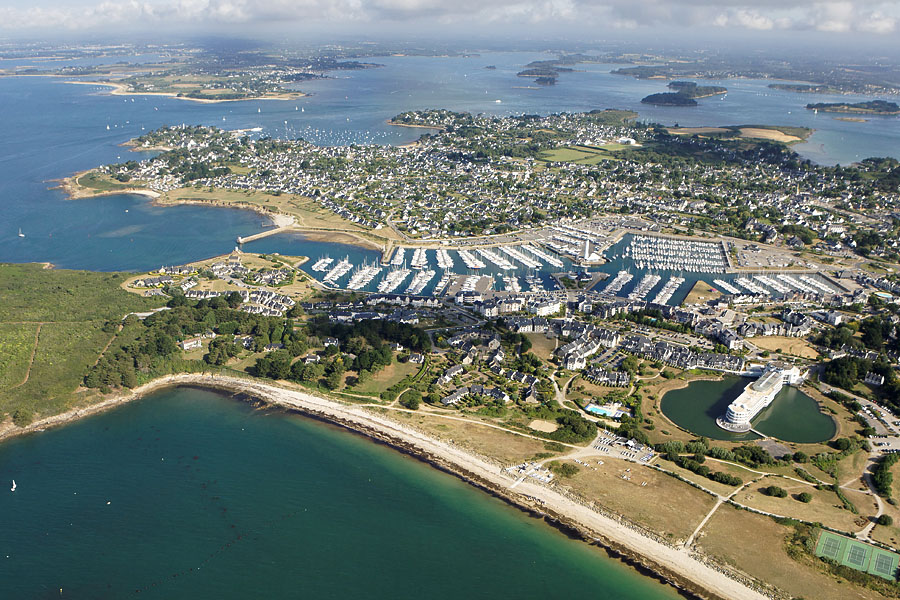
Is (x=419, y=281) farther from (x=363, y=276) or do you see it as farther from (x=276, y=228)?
(x=276, y=228)

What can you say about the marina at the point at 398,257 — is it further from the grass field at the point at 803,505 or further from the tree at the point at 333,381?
the grass field at the point at 803,505

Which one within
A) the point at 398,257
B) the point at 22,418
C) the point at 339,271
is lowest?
the point at 22,418

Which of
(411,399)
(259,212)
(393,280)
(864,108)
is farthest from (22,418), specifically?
(864,108)

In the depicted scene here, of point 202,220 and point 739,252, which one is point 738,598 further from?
point 202,220

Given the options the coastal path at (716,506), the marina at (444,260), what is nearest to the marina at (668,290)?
the marina at (444,260)

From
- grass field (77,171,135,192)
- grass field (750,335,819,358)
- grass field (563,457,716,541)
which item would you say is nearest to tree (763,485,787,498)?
grass field (563,457,716,541)

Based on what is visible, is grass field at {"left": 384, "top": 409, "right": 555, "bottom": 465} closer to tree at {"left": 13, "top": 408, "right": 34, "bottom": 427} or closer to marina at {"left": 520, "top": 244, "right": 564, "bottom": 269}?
tree at {"left": 13, "top": 408, "right": 34, "bottom": 427}
